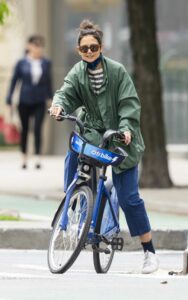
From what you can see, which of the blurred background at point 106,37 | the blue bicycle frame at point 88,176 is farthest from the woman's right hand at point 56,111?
the blurred background at point 106,37

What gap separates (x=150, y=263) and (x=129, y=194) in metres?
0.52

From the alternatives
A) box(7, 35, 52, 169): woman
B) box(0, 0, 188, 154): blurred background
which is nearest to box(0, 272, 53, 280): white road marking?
box(7, 35, 52, 169): woman

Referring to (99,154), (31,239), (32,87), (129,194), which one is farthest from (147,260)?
(32,87)

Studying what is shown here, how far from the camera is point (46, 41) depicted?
22.1 meters

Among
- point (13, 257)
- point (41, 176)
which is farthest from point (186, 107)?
point (13, 257)

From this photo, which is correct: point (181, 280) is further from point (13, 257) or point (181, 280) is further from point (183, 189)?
point (183, 189)

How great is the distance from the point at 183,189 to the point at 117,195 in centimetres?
634

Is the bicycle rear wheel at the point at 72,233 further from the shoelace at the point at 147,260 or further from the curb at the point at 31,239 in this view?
the curb at the point at 31,239

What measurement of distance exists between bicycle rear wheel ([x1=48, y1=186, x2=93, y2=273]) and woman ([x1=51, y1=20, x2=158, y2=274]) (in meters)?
0.25

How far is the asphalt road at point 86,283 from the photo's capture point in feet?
24.6

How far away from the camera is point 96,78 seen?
9.06m

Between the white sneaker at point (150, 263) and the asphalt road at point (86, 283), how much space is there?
0.05 meters

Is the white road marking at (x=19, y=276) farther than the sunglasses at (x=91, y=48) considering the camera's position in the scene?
No

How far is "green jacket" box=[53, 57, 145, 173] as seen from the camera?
9.02 metres
